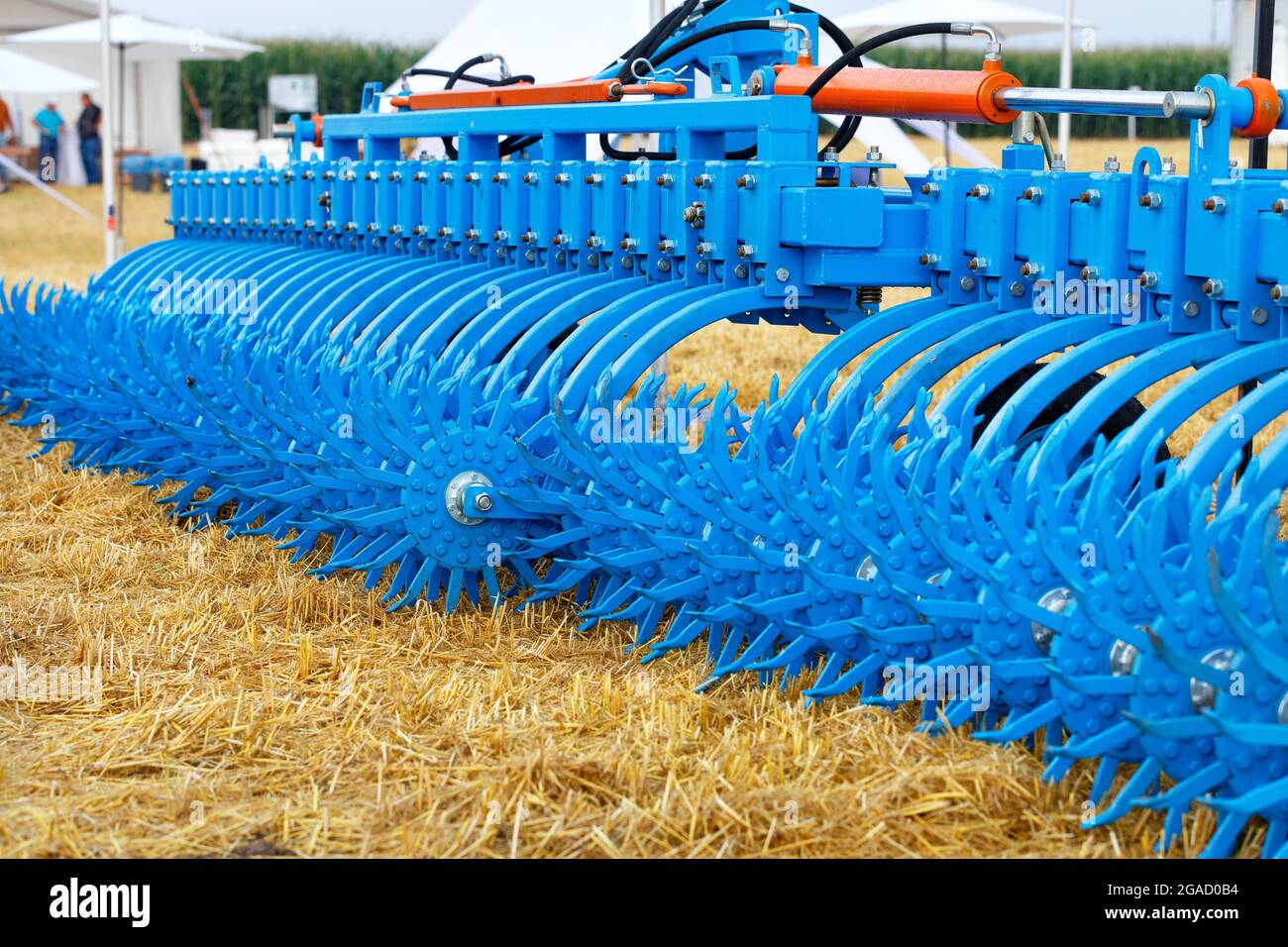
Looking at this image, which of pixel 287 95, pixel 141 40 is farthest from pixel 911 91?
pixel 287 95

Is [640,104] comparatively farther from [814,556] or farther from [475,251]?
[814,556]

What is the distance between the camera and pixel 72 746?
120 inches

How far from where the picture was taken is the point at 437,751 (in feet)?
9.71

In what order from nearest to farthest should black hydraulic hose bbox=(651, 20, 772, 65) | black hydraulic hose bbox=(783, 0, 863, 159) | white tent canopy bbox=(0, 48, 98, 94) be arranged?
black hydraulic hose bbox=(783, 0, 863, 159)
black hydraulic hose bbox=(651, 20, 772, 65)
white tent canopy bbox=(0, 48, 98, 94)

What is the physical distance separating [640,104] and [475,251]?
38.3 inches

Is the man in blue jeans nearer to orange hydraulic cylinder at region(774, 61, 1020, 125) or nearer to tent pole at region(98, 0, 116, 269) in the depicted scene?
tent pole at region(98, 0, 116, 269)

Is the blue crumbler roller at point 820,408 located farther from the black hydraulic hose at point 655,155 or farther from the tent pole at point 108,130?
the tent pole at point 108,130

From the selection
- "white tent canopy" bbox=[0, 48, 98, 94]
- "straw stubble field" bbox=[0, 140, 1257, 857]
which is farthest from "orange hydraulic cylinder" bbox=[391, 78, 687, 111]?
"white tent canopy" bbox=[0, 48, 98, 94]

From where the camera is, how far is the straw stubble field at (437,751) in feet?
8.43

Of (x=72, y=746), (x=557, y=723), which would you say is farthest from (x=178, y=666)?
(x=557, y=723)

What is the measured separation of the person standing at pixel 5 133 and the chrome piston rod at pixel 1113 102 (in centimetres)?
2289

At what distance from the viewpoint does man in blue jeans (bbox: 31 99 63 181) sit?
78.3ft

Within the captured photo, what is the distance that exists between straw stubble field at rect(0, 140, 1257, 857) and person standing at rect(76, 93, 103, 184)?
70.2 feet

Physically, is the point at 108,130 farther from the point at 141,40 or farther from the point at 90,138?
the point at 90,138
